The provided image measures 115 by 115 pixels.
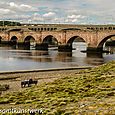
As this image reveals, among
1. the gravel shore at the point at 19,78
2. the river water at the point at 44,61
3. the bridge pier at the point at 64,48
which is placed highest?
the bridge pier at the point at 64,48

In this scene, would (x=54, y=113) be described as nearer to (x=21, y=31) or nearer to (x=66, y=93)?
(x=66, y=93)

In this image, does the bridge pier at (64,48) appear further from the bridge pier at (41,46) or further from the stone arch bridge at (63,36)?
the bridge pier at (41,46)

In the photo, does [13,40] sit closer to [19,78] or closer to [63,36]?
[63,36]

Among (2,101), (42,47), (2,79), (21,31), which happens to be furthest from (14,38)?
(2,101)

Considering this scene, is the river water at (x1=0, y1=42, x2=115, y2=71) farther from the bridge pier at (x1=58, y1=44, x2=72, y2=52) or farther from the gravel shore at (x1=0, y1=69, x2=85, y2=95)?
the bridge pier at (x1=58, y1=44, x2=72, y2=52)

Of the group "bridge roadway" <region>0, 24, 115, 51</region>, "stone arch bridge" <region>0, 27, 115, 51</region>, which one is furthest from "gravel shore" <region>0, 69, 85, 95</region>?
"bridge roadway" <region>0, 24, 115, 51</region>

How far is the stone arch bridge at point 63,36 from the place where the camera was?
84500 millimetres

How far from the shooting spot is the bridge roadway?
85194mm

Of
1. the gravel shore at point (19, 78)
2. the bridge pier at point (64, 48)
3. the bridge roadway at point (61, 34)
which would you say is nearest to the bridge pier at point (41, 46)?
the bridge roadway at point (61, 34)

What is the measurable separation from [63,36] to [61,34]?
174 centimetres

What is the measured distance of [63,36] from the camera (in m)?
95.8

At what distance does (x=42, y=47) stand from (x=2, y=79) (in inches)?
2852

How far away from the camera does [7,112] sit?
1187cm

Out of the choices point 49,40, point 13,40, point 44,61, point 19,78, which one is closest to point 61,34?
point 13,40
